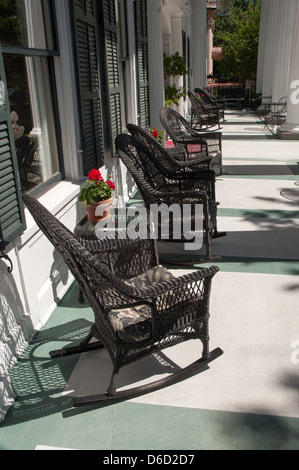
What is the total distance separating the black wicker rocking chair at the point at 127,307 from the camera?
1.89 metres

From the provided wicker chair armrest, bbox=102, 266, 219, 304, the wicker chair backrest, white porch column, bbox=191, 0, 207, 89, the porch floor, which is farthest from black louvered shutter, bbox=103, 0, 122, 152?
white porch column, bbox=191, 0, 207, 89

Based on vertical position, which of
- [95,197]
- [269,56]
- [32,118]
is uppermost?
[269,56]

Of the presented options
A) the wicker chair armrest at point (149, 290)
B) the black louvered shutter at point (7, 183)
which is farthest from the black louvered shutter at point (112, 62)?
the wicker chair armrest at point (149, 290)

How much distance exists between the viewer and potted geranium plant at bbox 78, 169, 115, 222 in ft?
11.5

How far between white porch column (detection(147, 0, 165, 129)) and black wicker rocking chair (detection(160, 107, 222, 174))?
530mm

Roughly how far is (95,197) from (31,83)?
1011 mm

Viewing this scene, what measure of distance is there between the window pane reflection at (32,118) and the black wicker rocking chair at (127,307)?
3.28 ft

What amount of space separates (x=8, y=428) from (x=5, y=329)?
1.77 feet

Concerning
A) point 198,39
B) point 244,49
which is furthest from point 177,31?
point 244,49

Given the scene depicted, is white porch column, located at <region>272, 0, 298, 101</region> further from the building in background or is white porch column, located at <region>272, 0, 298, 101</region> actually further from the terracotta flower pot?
the terracotta flower pot

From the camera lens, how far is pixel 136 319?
228 centimetres

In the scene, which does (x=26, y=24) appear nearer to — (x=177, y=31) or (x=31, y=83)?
(x=31, y=83)

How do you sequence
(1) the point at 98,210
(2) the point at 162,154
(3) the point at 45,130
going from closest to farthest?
1. (3) the point at 45,130
2. (1) the point at 98,210
3. (2) the point at 162,154

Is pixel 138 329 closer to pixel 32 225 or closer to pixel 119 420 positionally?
pixel 119 420
